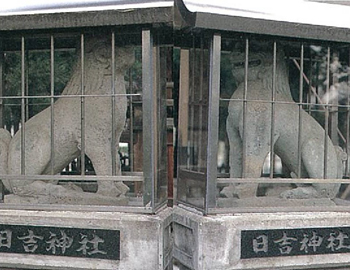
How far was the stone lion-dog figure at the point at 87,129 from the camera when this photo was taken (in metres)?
3.74

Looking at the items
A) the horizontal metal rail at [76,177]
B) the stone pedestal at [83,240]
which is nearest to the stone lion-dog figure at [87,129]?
the horizontal metal rail at [76,177]

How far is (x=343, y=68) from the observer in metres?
5.94

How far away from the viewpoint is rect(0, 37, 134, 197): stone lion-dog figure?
3.74 metres

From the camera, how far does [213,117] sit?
3.38 meters

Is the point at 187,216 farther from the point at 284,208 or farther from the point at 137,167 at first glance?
the point at 137,167

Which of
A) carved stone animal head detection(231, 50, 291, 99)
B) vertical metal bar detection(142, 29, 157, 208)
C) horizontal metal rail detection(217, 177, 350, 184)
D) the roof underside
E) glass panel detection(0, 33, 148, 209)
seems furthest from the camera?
carved stone animal head detection(231, 50, 291, 99)

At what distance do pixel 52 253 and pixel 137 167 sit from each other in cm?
157

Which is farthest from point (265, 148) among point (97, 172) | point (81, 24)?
point (81, 24)

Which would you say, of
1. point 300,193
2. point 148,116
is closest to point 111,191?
point 148,116

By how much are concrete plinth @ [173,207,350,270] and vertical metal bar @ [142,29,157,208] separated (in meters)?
0.48

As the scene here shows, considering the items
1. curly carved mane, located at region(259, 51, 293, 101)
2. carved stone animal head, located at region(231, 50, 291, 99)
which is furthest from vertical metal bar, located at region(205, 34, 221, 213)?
curly carved mane, located at region(259, 51, 293, 101)

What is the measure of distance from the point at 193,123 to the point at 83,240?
176cm

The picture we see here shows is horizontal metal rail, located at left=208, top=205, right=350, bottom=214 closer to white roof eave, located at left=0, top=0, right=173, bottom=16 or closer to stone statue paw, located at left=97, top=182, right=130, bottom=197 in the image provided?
stone statue paw, located at left=97, top=182, right=130, bottom=197

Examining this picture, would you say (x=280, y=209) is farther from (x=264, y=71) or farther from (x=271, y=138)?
(x=264, y=71)
